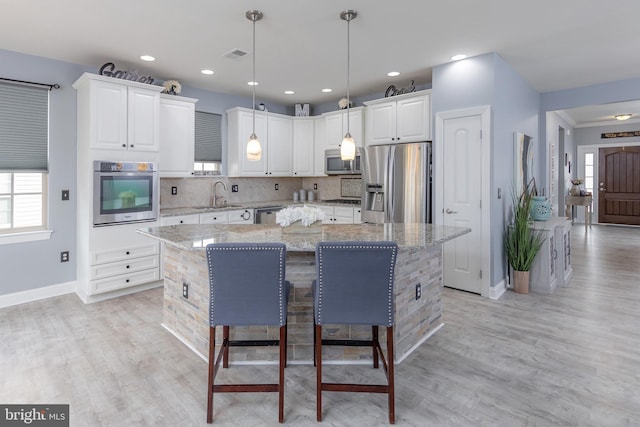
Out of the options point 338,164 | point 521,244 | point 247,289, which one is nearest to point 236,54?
point 338,164

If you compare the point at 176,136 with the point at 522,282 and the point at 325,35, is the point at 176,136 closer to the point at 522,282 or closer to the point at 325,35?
the point at 325,35

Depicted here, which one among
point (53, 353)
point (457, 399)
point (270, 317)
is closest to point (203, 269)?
point (270, 317)

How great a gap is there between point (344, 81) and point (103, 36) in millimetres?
2779

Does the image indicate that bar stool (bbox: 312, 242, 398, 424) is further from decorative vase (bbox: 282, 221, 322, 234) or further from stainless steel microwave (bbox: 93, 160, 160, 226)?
stainless steel microwave (bbox: 93, 160, 160, 226)

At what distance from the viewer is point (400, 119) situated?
15.6ft

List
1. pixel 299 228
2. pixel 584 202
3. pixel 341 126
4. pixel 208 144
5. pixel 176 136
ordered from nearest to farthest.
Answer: pixel 299 228, pixel 176 136, pixel 208 144, pixel 341 126, pixel 584 202

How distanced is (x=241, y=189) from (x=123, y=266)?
2.30 m

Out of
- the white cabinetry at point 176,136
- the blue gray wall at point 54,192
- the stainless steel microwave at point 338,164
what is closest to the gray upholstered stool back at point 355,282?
the white cabinetry at point 176,136

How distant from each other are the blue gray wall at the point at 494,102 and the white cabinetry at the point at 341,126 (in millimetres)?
1321

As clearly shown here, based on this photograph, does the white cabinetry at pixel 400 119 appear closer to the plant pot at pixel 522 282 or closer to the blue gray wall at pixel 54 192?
the plant pot at pixel 522 282

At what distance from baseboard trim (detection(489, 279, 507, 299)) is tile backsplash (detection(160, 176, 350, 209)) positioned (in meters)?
3.00

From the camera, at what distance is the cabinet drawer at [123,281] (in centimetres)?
389

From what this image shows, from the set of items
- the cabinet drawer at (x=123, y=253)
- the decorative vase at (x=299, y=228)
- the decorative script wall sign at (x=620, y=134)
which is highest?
the decorative script wall sign at (x=620, y=134)

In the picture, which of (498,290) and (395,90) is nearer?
(498,290)
